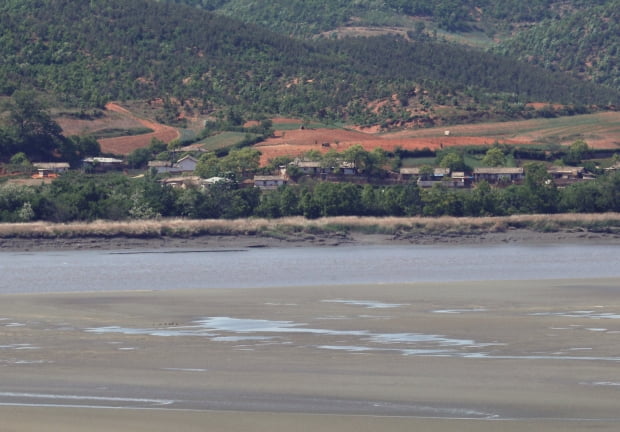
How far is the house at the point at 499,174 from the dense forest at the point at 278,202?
64.9ft

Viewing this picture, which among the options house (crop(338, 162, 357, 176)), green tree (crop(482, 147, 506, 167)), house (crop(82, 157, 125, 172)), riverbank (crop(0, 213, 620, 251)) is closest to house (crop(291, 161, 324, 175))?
house (crop(338, 162, 357, 176))

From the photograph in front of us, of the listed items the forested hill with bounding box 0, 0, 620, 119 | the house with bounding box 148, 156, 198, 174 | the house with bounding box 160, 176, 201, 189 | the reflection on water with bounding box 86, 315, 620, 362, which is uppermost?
the forested hill with bounding box 0, 0, 620, 119

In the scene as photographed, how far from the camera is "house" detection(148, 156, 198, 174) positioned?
99.8 meters

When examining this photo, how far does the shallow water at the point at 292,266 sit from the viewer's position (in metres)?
35.6

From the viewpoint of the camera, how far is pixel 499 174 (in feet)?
314

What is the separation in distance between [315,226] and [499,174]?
128ft

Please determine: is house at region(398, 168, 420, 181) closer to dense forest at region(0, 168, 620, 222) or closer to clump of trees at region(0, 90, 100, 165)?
dense forest at region(0, 168, 620, 222)

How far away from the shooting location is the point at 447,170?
96812 mm

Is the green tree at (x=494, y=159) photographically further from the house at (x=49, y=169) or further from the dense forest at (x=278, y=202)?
the house at (x=49, y=169)

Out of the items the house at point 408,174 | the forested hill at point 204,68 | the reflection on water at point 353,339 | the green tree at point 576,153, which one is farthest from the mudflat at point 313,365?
the forested hill at point 204,68

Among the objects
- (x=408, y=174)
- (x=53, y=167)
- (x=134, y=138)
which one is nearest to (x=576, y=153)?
(x=408, y=174)

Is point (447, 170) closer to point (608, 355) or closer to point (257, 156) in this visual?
point (257, 156)

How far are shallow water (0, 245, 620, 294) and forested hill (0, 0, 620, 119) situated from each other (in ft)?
248

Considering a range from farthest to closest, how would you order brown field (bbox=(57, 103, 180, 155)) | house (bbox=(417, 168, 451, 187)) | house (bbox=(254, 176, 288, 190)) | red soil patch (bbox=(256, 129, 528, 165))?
brown field (bbox=(57, 103, 180, 155))
red soil patch (bbox=(256, 129, 528, 165))
house (bbox=(417, 168, 451, 187))
house (bbox=(254, 176, 288, 190))
